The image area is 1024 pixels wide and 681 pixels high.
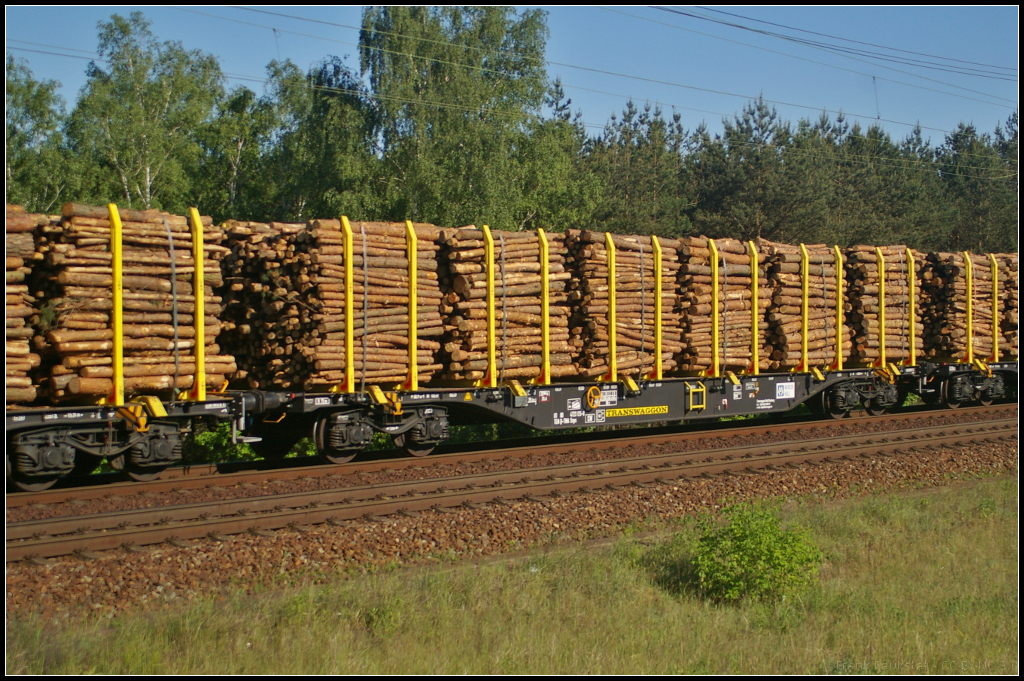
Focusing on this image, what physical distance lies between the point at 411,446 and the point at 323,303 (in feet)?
9.28

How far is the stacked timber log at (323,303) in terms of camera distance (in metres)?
12.0

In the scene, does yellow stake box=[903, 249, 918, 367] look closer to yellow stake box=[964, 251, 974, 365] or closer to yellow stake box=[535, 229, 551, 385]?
yellow stake box=[964, 251, 974, 365]

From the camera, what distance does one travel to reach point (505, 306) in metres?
13.7

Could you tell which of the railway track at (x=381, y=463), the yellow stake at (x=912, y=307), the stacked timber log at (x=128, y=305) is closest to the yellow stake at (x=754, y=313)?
the railway track at (x=381, y=463)

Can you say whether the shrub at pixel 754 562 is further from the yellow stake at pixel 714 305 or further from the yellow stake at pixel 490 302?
the yellow stake at pixel 714 305

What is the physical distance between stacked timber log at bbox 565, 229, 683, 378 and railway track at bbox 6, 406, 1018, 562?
5.57ft

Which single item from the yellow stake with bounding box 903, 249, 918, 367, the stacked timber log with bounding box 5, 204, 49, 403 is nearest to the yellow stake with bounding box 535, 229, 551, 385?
the stacked timber log with bounding box 5, 204, 49, 403

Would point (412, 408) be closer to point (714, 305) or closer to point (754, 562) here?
point (714, 305)

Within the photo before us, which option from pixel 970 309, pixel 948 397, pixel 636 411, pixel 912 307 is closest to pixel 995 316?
pixel 970 309

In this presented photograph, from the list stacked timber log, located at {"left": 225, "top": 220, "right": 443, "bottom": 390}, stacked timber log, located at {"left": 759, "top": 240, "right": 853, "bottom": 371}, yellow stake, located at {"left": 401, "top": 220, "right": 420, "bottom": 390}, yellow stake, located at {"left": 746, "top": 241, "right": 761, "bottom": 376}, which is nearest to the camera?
stacked timber log, located at {"left": 225, "top": 220, "right": 443, "bottom": 390}

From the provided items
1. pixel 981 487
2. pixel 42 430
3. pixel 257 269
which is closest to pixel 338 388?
pixel 257 269

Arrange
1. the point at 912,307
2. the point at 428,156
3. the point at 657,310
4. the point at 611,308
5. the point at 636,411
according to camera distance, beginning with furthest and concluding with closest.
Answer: the point at 428,156 < the point at 912,307 < the point at 657,310 < the point at 636,411 < the point at 611,308

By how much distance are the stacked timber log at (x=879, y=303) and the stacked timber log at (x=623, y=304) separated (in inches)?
203

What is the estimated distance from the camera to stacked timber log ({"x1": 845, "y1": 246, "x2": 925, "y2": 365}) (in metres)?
18.9
